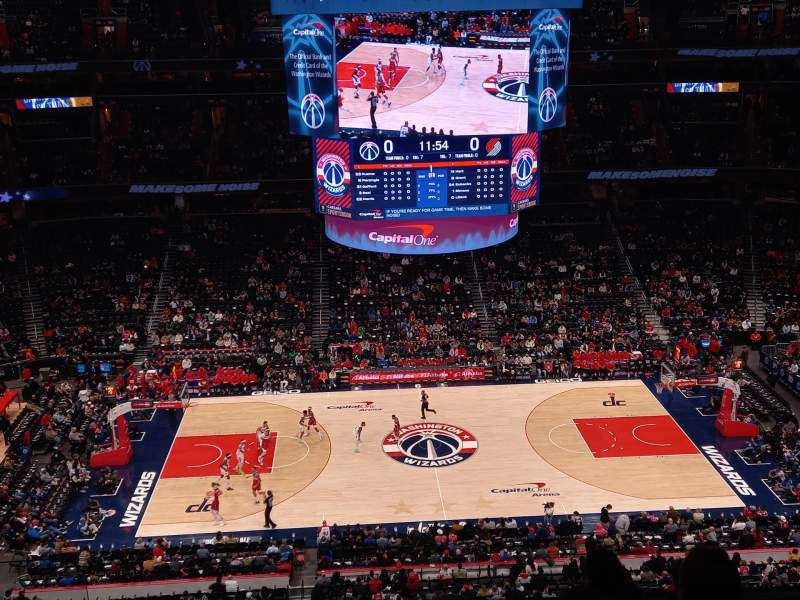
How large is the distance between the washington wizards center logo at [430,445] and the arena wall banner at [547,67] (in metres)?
12.6

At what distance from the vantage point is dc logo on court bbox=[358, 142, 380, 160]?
33.8 metres

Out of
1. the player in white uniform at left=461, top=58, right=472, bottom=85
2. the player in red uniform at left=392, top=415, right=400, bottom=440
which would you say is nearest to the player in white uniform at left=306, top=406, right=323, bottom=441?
the player in red uniform at left=392, top=415, right=400, bottom=440

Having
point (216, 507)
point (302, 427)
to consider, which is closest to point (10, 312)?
point (302, 427)

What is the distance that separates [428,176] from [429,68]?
4461 millimetres

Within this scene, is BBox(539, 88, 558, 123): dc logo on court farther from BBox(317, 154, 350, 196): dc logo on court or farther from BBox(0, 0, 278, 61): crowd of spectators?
BBox(0, 0, 278, 61): crowd of spectators

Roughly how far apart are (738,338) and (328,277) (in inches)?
781

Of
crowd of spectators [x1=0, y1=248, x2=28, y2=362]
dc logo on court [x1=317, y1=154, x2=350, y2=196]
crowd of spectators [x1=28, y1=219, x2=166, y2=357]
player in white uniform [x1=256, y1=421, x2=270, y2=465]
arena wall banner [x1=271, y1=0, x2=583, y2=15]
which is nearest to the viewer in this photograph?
player in white uniform [x1=256, y1=421, x2=270, y2=465]

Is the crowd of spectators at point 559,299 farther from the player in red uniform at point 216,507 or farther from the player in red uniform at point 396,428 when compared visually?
the player in red uniform at point 216,507

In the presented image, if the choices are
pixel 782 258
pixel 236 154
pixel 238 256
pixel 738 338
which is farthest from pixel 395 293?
pixel 782 258

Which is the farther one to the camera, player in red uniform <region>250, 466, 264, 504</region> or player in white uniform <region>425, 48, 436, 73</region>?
player in white uniform <region>425, 48, 436, 73</region>

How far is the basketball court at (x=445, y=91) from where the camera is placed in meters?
31.9

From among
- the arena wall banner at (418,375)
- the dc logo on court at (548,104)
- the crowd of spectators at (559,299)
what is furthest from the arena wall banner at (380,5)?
the arena wall banner at (418,375)

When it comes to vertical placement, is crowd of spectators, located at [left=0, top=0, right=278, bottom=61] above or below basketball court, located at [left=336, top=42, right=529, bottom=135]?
above

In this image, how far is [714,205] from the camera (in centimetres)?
4638
